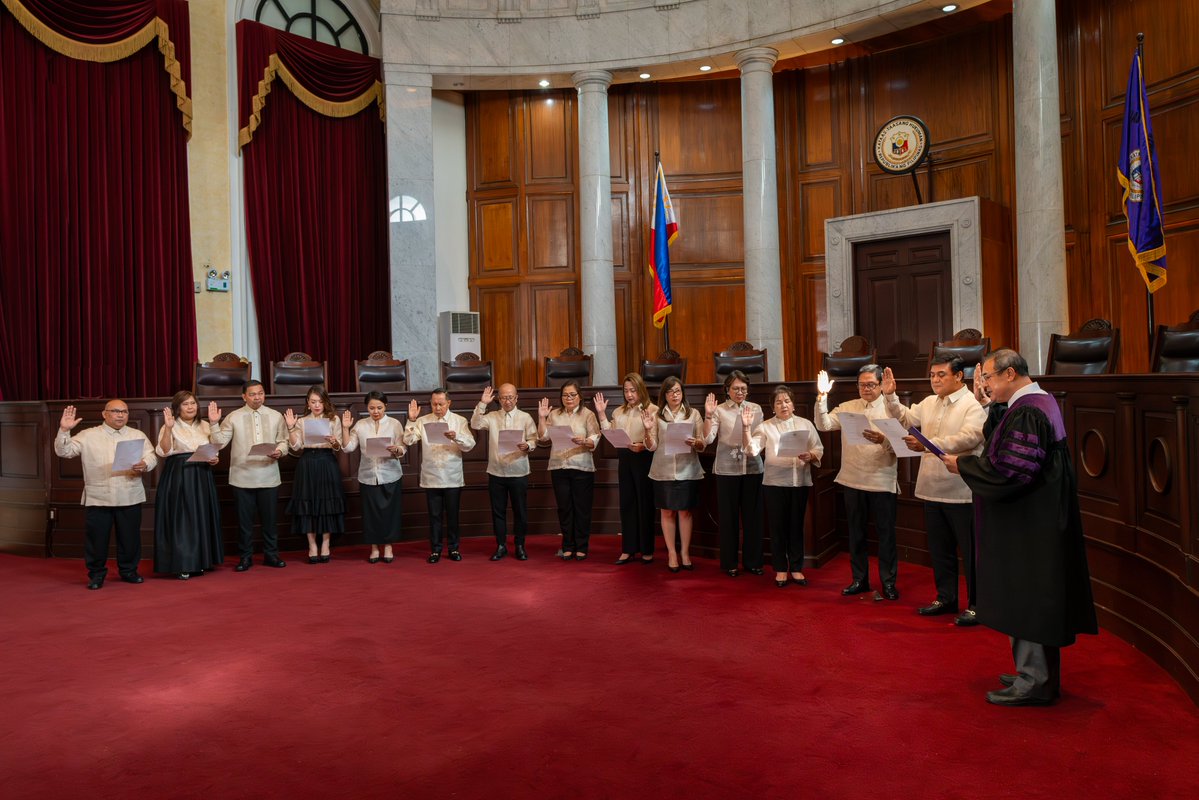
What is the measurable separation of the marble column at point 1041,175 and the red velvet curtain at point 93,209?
9.01 meters

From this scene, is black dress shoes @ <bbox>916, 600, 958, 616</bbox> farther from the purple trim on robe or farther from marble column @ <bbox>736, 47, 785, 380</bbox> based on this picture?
marble column @ <bbox>736, 47, 785, 380</bbox>

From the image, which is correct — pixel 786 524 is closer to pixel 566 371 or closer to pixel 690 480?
pixel 690 480

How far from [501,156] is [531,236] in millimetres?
1201

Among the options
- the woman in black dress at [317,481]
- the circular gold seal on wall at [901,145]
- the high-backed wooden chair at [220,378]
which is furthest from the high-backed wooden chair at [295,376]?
the circular gold seal on wall at [901,145]

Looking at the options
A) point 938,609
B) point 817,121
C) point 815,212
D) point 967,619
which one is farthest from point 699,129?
point 967,619

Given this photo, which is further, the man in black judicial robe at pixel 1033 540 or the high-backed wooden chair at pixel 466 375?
the high-backed wooden chair at pixel 466 375

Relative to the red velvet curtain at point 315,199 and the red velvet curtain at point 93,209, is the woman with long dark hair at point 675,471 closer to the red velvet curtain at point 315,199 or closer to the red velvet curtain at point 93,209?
the red velvet curtain at point 315,199

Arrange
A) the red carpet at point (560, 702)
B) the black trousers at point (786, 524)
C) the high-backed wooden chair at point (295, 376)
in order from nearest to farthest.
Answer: the red carpet at point (560, 702), the black trousers at point (786, 524), the high-backed wooden chair at point (295, 376)

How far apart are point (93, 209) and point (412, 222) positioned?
349 cm

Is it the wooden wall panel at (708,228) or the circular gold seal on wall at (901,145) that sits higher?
the circular gold seal on wall at (901,145)

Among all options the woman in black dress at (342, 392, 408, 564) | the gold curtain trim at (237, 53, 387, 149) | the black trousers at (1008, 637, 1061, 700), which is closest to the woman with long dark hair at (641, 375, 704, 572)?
the woman in black dress at (342, 392, 408, 564)

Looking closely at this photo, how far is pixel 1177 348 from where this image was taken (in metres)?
6.16

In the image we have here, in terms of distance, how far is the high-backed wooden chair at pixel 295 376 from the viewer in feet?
28.6

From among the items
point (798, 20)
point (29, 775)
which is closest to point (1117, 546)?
point (29, 775)
